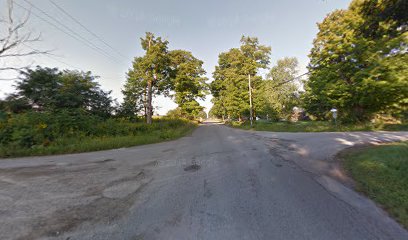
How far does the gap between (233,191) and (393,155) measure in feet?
19.6

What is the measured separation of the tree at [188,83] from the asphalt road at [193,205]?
24.8m

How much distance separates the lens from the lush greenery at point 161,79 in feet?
63.8

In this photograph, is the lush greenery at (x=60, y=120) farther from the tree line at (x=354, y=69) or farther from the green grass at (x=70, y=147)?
the tree line at (x=354, y=69)

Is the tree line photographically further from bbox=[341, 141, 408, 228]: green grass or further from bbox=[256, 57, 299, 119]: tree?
bbox=[341, 141, 408, 228]: green grass

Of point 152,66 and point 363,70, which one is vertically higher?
point 152,66

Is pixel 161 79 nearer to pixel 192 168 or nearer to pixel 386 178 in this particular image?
pixel 192 168

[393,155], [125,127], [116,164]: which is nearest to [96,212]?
[116,164]

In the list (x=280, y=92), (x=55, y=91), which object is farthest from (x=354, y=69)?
(x=55, y=91)

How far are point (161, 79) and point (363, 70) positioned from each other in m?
21.4

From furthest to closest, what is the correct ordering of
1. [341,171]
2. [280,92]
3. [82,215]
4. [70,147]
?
[280,92] → [70,147] → [341,171] → [82,215]

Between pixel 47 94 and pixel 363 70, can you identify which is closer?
pixel 363 70

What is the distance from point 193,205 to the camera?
3115 millimetres

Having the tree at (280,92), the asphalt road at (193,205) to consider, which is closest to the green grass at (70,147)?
the asphalt road at (193,205)

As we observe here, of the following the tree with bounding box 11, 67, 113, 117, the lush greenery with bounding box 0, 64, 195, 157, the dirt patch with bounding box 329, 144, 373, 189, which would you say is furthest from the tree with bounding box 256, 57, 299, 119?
the tree with bounding box 11, 67, 113, 117
